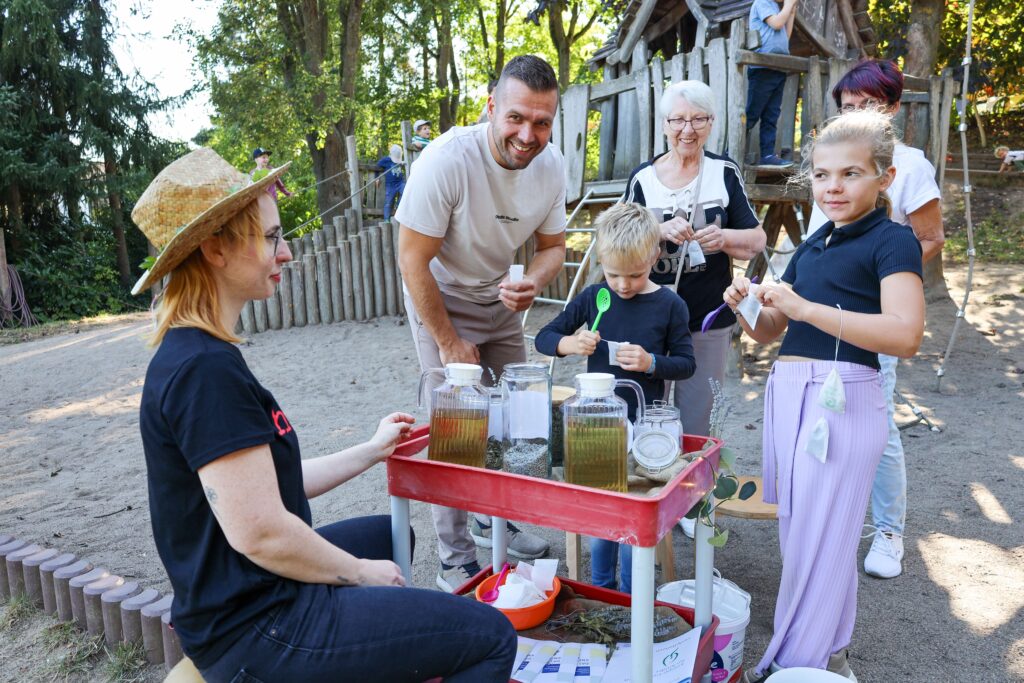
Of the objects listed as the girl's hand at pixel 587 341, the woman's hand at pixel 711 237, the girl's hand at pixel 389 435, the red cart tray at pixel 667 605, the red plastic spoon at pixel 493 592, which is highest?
the woman's hand at pixel 711 237

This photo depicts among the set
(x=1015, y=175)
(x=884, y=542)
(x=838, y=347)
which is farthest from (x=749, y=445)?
(x=1015, y=175)

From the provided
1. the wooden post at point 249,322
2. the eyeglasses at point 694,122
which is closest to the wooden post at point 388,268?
the wooden post at point 249,322

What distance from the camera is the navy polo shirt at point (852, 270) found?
216 cm

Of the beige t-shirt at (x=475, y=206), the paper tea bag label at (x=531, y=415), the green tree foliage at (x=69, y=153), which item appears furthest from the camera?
the green tree foliage at (x=69, y=153)

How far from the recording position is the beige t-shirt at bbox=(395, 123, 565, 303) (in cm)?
290

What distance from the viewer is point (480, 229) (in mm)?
3049

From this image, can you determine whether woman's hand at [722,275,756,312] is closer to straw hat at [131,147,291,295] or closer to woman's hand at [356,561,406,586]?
woman's hand at [356,561,406,586]

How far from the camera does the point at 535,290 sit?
119 inches

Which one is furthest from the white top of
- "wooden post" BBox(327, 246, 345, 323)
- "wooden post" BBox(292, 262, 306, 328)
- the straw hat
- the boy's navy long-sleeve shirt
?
"wooden post" BBox(292, 262, 306, 328)

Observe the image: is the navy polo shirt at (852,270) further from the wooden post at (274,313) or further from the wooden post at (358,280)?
the wooden post at (274,313)

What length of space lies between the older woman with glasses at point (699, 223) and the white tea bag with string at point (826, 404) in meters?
1.03

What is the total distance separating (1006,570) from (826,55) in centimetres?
521

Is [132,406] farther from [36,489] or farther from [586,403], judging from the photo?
[586,403]

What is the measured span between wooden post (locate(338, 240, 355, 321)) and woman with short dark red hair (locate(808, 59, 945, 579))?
7506 millimetres
